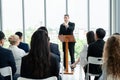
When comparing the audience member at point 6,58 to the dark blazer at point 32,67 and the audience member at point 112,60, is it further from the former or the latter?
the audience member at point 112,60

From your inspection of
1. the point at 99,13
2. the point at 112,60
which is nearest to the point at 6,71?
the point at 112,60

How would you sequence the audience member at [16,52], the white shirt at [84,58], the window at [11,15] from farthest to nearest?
the window at [11,15] < the white shirt at [84,58] < the audience member at [16,52]

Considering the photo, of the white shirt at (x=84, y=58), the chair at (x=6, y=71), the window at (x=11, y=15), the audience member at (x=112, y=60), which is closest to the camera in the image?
the audience member at (x=112, y=60)

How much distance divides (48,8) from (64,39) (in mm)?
2518

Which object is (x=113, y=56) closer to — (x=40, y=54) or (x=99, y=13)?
(x=40, y=54)

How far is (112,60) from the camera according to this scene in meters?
2.84

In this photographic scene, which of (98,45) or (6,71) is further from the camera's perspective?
(98,45)

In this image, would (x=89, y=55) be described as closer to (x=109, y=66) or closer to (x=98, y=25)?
(x=109, y=66)

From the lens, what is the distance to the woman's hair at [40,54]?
3.16 metres

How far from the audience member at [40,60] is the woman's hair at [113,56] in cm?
66

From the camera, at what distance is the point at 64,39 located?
7.69 meters

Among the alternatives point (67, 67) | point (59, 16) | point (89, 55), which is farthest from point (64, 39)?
point (89, 55)

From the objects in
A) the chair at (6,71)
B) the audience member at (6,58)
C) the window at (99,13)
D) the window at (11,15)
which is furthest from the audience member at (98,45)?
the window at (11,15)

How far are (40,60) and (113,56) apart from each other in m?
0.83
